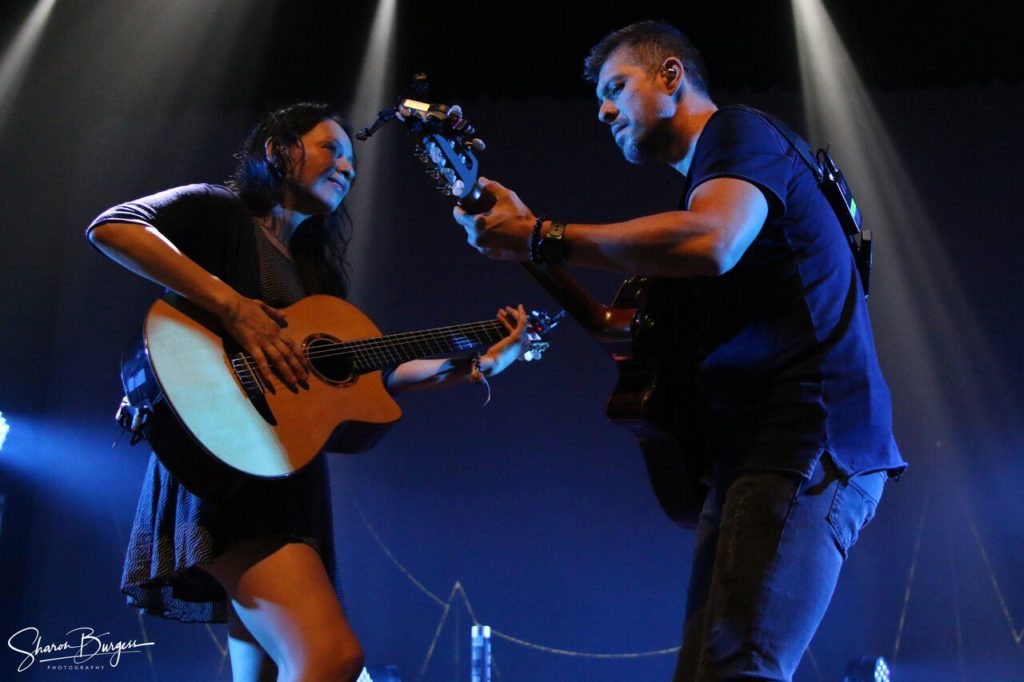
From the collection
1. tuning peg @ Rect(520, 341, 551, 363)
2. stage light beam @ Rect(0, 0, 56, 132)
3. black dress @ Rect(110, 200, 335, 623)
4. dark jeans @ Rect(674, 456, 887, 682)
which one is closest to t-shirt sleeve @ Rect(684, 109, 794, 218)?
dark jeans @ Rect(674, 456, 887, 682)

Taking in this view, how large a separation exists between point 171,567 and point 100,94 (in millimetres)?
4348

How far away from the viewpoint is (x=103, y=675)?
4.70 meters

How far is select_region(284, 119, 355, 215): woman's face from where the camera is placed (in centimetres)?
254

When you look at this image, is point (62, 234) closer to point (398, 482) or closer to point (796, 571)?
point (398, 482)

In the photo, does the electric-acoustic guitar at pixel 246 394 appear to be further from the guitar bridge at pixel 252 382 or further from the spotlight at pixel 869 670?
the spotlight at pixel 869 670

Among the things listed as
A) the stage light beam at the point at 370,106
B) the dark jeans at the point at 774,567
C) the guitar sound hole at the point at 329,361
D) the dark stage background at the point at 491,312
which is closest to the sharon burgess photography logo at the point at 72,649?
the dark stage background at the point at 491,312

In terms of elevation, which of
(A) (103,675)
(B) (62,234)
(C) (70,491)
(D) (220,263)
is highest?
(B) (62,234)

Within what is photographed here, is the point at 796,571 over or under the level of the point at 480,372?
under

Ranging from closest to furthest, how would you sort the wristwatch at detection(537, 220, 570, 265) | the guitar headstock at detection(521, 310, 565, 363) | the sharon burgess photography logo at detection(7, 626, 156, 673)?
the wristwatch at detection(537, 220, 570, 265) < the guitar headstock at detection(521, 310, 565, 363) < the sharon burgess photography logo at detection(7, 626, 156, 673)

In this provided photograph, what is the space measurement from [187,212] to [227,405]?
0.54 m

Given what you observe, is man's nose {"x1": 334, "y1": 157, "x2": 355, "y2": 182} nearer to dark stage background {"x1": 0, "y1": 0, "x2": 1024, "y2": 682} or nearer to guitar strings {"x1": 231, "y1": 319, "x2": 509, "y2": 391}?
guitar strings {"x1": 231, "y1": 319, "x2": 509, "y2": 391}

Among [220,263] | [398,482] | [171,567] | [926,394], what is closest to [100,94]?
[398,482]

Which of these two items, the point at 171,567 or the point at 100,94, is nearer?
the point at 171,567

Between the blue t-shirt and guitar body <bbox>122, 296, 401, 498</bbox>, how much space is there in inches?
35.8
